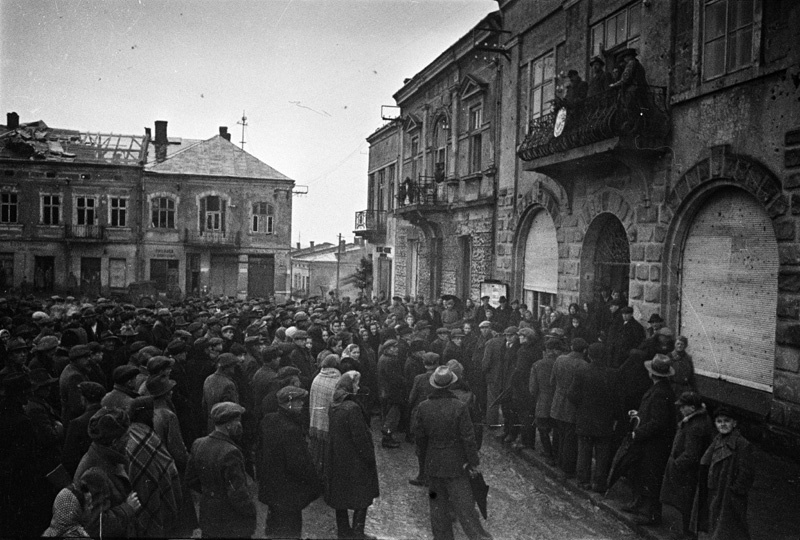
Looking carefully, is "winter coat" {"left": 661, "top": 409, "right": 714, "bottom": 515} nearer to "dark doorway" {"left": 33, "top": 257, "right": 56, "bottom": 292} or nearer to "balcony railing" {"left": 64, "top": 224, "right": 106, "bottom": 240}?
"balcony railing" {"left": 64, "top": 224, "right": 106, "bottom": 240}

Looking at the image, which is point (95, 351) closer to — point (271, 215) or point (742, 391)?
point (742, 391)

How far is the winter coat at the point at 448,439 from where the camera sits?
6215mm

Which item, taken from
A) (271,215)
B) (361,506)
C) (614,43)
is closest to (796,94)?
(614,43)

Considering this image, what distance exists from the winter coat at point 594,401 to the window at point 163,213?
3279 cm

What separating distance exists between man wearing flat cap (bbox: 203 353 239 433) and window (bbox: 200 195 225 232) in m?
31.0

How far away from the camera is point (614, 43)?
499 inches

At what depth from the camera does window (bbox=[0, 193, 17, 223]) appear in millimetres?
33656

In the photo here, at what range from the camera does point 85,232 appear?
34.8 m

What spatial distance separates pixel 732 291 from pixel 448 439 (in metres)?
5.92

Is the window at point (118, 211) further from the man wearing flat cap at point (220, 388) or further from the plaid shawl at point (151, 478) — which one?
the plaid shawl at point (151, 478)

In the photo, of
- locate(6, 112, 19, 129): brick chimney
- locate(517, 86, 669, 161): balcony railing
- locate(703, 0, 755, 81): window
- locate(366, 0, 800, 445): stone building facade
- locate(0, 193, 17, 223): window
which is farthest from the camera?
locate(6, 112, 19, 129): brick chimney

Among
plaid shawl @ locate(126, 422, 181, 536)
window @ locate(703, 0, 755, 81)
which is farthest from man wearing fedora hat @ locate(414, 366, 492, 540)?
window @ locate(703, 0, 755, 81)

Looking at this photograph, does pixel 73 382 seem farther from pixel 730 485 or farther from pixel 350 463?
pixel 730 485

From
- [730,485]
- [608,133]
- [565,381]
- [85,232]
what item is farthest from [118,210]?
[730,485]
